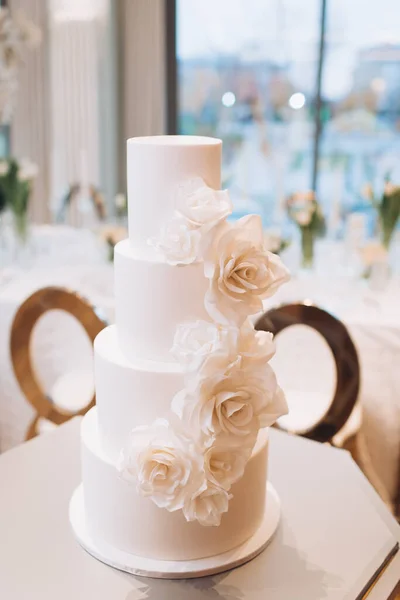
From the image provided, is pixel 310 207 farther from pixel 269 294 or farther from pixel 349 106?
pixel 349 106

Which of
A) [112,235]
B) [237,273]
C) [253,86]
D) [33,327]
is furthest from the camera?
[253,86]

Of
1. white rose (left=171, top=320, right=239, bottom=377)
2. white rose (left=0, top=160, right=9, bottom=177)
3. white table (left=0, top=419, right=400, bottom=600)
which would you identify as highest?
white rose (left=171, top=320, right=239, bottom=377)

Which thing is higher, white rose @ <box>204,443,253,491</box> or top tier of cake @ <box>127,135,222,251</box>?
top tier of cake @ <box>127,135,222,251</box>

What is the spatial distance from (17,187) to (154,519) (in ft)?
6.22

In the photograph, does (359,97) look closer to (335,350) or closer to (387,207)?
(387,207)

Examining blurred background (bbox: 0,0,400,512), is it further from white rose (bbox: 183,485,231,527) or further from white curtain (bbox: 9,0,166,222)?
white rose (bbox: 183,485,231,527)

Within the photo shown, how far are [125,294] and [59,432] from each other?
52cm

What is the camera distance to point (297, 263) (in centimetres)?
244

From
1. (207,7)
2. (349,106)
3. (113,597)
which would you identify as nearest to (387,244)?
(113,597)

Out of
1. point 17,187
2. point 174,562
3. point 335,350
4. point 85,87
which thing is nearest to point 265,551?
point 174,562

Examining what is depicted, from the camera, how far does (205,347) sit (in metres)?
0.80

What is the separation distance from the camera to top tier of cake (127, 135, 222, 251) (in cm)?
88

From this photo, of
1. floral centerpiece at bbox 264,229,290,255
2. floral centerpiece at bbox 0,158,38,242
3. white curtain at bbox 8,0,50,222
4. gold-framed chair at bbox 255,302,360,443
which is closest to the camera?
gold-framed chair at bbox 255,302,360,443

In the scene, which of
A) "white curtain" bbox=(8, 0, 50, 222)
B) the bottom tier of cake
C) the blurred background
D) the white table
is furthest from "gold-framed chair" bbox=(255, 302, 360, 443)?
"white curtain" bbox=(8, 0, 50, 222)
